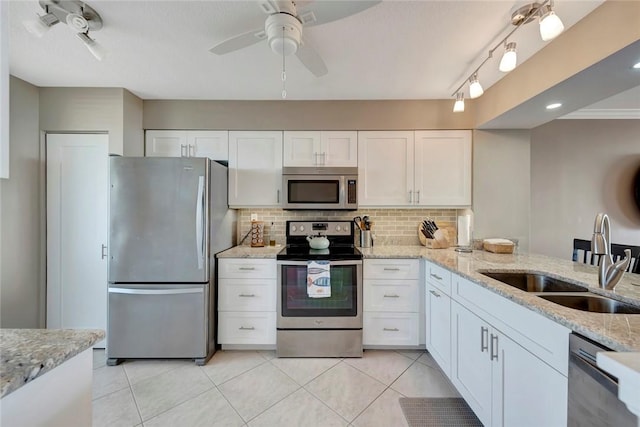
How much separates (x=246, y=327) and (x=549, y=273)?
238 cm

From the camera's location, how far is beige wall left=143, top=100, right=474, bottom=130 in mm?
2695

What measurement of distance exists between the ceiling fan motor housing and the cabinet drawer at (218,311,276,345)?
2.10 metres

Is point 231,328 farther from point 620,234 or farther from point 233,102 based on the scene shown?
point 620,234

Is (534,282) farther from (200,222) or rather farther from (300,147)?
(200,222)

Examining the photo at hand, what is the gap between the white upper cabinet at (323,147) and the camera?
273 centimetres

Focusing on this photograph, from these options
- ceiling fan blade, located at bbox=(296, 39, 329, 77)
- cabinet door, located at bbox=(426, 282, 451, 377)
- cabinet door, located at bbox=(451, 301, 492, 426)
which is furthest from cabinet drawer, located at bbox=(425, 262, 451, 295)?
ceiling fan blade, located at bbox=(296, 39, 329, 77)

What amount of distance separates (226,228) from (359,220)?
1.44 meters

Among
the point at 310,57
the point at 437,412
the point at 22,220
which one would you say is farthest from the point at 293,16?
the point at 22,220

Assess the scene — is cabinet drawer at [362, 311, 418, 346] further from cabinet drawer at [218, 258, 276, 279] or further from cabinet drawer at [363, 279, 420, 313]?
cabinet drawer at [218, 258, 276, 279]

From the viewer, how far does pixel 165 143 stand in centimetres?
271

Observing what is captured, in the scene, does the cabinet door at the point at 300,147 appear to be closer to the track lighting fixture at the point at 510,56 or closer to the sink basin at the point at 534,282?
the track lighting fixture at the point at 510,56

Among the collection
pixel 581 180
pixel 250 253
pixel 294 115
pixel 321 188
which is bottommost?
pixel 250 253

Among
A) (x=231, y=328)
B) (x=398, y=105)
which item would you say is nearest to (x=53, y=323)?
(x=231, y=328)

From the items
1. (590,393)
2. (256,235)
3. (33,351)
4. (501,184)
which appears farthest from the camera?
(256,235)
